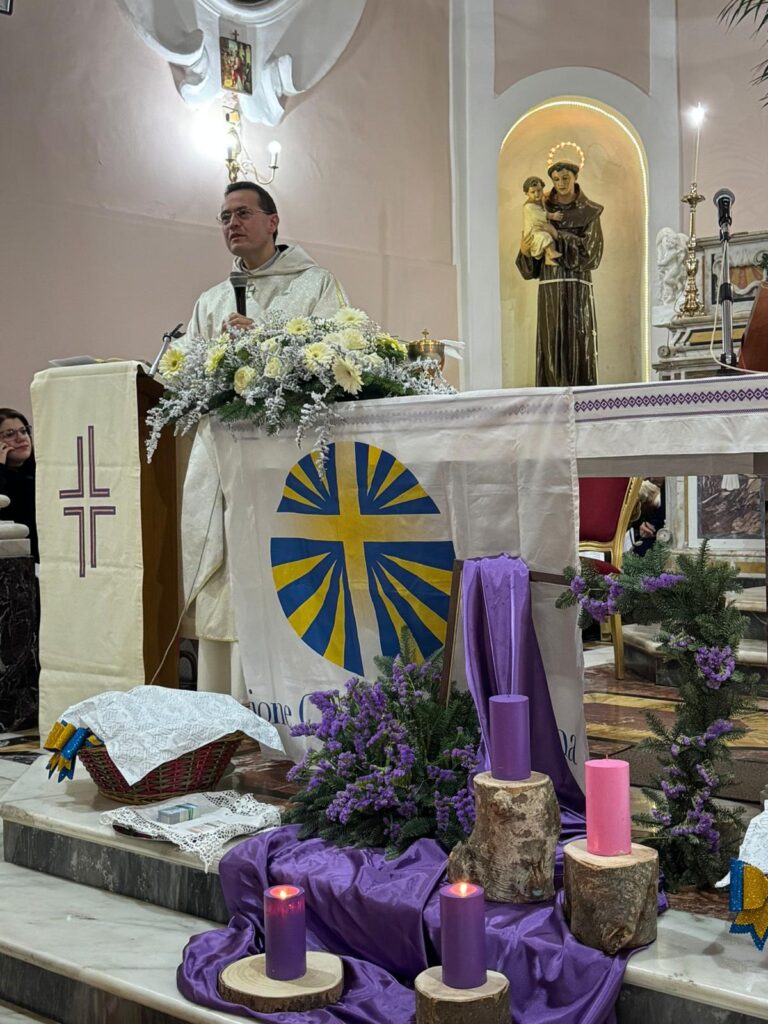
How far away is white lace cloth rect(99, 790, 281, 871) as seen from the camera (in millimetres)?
2957

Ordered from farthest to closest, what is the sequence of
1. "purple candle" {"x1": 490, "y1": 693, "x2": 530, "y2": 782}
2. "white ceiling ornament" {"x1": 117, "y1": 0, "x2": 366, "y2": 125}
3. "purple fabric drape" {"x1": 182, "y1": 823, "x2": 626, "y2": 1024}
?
1. "white ceiling ornament" {"x1": 117, "y1": 0, "x2": 366, "y2": 125}
2. "purple candle" {"x1": 490, "y1": 693, "x2": 530, "y2": 782}
3. "purple fabric drape" {"x1": 182, "y1": 823, "x2": 626, "y2": 1024}

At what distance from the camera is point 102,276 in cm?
754

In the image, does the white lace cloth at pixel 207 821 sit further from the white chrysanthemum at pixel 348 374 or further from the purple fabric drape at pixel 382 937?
the white chrysanthemum at pixel 348 374

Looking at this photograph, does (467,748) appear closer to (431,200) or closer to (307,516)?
(307,516)

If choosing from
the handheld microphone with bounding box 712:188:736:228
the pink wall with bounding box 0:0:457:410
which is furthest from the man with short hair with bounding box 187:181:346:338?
the pink wall with bounding box 0:0:457:410

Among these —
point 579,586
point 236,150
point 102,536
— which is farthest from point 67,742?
point 236,150

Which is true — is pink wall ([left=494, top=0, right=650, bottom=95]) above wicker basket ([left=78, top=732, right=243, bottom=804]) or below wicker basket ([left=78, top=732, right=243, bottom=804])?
above

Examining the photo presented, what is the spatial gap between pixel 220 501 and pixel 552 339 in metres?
6.75

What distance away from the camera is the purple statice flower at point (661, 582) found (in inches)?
101

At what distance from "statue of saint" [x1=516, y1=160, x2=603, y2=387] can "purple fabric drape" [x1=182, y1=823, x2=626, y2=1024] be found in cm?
779

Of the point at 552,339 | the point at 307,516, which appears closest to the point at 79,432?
the point at 307,516

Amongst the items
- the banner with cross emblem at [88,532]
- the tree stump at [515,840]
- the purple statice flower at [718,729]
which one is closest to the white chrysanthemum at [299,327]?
the banner with cross emblem at [88,532]

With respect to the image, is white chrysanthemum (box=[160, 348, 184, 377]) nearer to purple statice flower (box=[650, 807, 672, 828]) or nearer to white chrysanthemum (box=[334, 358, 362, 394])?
white chrysanthemum (box=[334, 358, 362, 394])

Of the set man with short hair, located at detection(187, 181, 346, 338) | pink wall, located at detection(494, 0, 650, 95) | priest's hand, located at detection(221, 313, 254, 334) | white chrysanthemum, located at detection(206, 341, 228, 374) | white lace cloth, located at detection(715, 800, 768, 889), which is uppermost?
pink wall, located at detection(494, 0, 650, 95)
